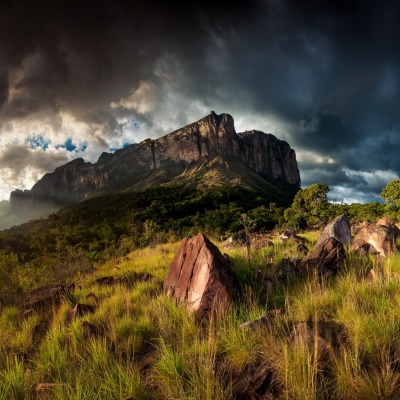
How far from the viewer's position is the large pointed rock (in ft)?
15.7

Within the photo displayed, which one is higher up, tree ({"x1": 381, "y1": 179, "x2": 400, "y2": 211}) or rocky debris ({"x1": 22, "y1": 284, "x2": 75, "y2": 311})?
tree ({"x1": 381, "y1": 179, "x2": 400, "y2": 211})

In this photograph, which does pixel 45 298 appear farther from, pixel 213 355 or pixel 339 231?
pixel 339 231

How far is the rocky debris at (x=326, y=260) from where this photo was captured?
6.29 metres

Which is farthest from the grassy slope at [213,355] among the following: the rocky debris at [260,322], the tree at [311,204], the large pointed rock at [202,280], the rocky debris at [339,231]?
the tree at [311,204]

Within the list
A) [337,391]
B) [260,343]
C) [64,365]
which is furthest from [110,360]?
[337,391]

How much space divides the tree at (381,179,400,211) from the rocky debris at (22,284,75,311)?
51569 millimetres

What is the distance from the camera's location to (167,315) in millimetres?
4574

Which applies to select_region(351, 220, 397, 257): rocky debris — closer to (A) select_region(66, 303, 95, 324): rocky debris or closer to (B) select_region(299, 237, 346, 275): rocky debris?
(B) select_region(299, 237, 346, 275): rocky debris

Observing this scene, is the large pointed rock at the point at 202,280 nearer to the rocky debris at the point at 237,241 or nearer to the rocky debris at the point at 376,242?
the rocky debris at the point at 376,242

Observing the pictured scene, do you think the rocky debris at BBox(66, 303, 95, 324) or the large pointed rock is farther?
the rocky debris at BBox(66, 303, 95, 324)

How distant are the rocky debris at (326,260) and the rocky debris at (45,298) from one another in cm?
628

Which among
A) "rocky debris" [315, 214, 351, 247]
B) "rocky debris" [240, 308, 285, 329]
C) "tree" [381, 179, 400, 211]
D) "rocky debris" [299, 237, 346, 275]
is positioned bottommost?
"rocky debris" [240, 308, 285, 329]

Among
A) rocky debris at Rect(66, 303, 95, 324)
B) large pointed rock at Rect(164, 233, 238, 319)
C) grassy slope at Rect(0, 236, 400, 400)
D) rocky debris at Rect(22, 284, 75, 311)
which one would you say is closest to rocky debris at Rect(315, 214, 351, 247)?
grassy slope at Rect(0, 236, 400, 400)

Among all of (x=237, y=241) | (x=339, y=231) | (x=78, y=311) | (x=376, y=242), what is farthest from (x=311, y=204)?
(x=78, y=311)
